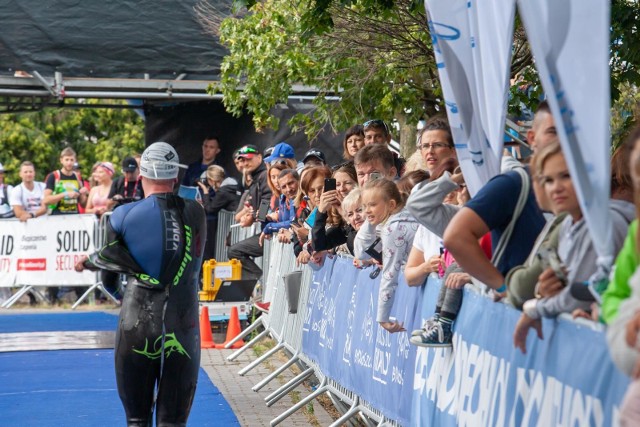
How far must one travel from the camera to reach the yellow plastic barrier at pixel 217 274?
14930mm

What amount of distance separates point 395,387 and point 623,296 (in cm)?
373

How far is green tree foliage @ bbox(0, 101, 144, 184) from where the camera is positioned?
41188 millimetres

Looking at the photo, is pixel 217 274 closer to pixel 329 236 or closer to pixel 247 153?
pixel 247 153

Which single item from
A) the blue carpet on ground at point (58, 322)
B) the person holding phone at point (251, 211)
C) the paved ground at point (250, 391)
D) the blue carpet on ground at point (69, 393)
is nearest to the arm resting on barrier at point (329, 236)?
the paved ground at point (250, 391)

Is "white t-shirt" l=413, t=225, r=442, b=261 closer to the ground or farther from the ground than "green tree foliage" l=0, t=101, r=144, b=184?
farther from the ground

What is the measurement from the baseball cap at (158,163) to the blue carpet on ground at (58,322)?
29.6ft

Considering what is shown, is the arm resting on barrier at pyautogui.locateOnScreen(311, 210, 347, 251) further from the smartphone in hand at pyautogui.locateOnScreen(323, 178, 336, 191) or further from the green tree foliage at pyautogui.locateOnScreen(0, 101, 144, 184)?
Result: the green tree foliage at pyautogui.locateOnScreen(0, 101, 144, 184)

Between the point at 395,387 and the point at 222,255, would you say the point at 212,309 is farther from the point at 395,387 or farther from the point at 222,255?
the point at 395,387

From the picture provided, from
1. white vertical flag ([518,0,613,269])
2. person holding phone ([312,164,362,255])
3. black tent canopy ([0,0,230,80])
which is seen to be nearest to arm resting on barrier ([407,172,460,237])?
white vertical flag ([518,0,613,269])

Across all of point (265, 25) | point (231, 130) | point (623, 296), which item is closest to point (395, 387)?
point (623, 296)

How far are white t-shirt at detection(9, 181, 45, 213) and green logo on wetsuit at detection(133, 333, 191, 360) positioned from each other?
46.1 ft

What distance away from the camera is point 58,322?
57.2ft

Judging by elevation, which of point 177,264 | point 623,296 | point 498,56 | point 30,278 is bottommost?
point 30,278

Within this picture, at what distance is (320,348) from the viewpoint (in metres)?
9.73
